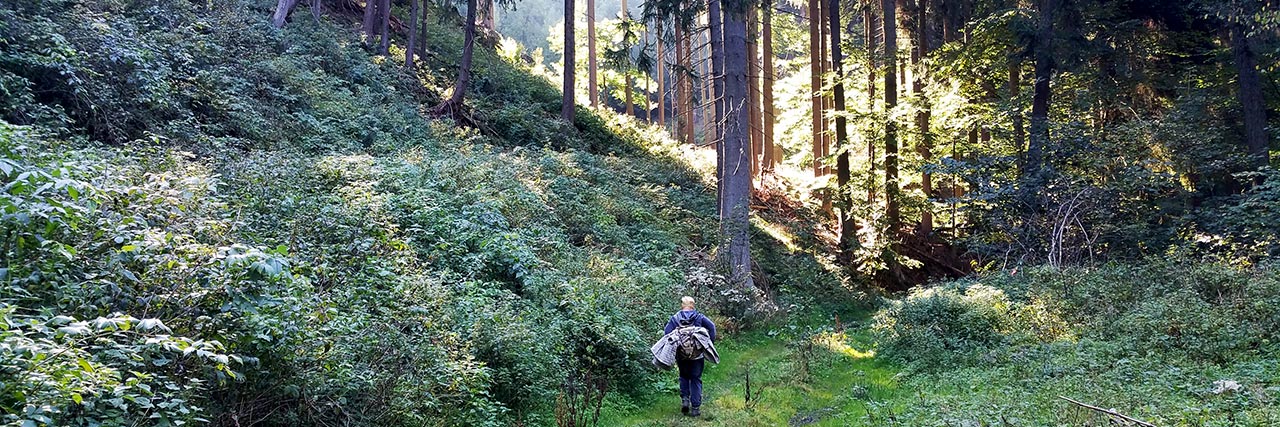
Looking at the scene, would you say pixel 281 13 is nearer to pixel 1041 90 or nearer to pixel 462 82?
pixel 462 82

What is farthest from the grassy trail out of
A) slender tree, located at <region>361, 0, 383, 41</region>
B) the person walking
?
slender tree, located at <region>361, 0, 383, 41</region>

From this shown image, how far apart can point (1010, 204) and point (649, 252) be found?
8052mm

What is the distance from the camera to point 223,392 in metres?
4.84

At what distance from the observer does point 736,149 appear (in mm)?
15383

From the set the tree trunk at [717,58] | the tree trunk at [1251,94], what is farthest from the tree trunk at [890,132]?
the tree trunk at [1251,94]

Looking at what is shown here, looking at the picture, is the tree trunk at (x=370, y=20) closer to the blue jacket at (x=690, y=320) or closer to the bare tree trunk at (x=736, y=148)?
the bare tree trunk at (x=736, y=148)

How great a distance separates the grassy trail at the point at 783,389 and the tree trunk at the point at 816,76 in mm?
12568

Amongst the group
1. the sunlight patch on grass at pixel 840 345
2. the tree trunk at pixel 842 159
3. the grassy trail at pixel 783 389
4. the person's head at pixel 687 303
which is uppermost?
the tree trunk at pixel 842 159

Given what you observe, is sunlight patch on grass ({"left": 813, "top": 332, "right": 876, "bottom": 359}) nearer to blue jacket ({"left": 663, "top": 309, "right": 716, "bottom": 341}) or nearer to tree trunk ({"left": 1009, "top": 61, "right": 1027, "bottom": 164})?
blue jacket ({"left": 663, "top": 309, "right": 716, "bottom": 341})

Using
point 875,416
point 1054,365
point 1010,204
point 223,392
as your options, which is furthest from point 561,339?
point 1010,204

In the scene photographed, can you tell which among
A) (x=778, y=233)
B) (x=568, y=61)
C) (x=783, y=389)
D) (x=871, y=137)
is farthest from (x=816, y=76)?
(x=783, y=389)

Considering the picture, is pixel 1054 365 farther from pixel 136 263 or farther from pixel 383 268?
pixel 136 263

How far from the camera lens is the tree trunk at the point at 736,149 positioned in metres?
15.1

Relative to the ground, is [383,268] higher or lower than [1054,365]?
higher
